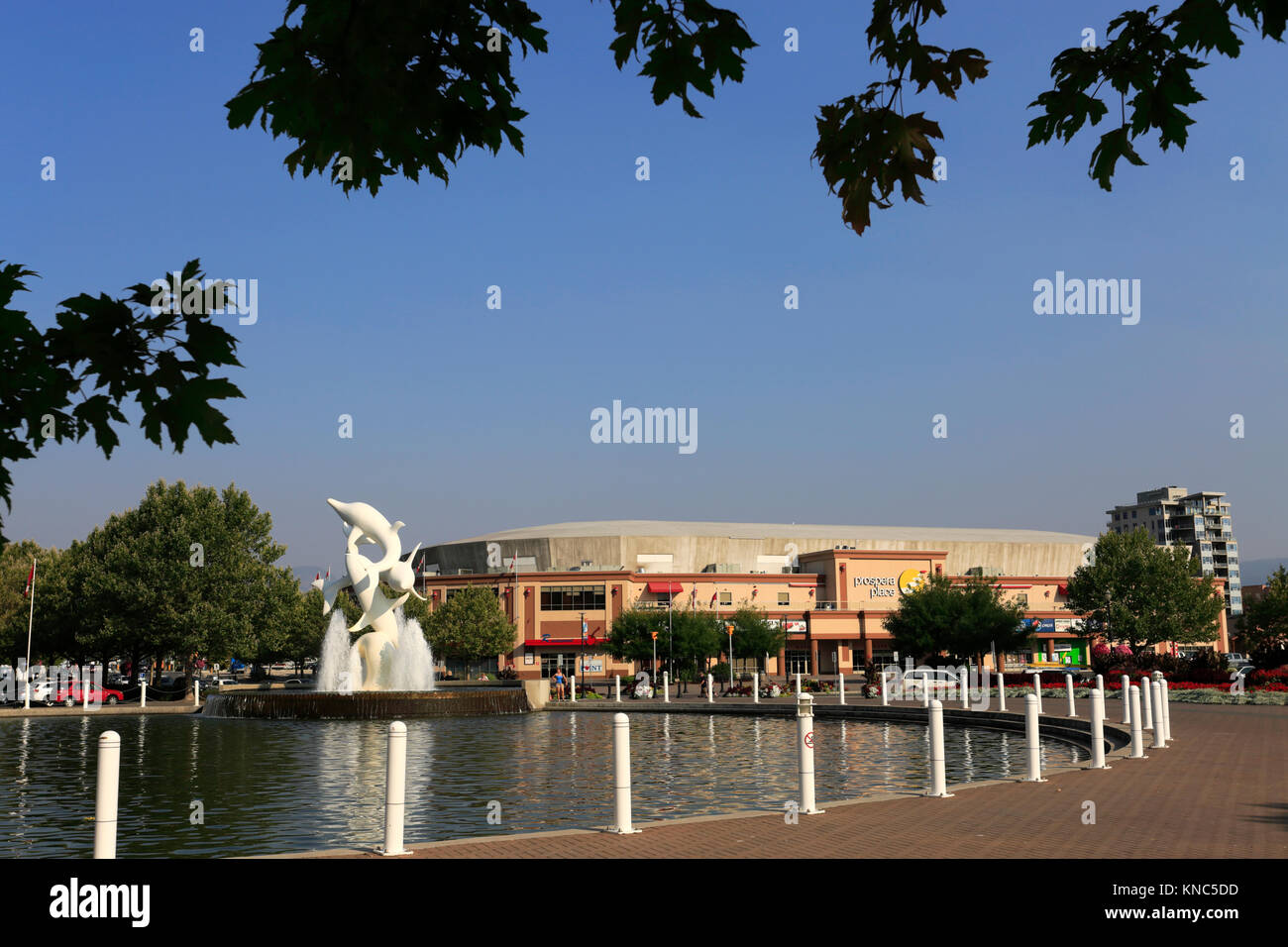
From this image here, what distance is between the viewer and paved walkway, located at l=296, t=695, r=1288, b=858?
8547mm

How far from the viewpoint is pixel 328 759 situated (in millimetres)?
19484

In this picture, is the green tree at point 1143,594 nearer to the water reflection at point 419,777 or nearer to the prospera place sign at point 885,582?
the prospera place sign at point 885,582

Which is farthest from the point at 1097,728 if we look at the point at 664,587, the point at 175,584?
the point at 664,587

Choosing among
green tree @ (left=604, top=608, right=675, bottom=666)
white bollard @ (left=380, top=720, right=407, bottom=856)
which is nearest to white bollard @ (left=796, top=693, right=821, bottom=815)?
white bollard @ (left=380, top=720, right=407, bottom=856)

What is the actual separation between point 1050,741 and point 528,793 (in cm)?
1205

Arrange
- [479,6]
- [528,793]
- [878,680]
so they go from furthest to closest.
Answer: [878,680] → [528,793] → [479,6]

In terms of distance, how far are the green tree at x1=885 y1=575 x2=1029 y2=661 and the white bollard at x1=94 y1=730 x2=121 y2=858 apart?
5222 centimetres

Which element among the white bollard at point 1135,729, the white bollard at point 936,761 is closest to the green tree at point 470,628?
the white bollard at point 1135,729

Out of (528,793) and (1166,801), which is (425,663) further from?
(1166,801)

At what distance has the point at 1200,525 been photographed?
169250mm

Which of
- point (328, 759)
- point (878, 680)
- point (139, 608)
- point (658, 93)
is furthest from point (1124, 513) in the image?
point (658, 93)

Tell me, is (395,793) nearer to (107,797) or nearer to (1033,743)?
(107,797)

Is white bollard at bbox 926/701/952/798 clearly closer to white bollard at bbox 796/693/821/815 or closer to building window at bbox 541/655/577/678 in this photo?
white bollard at bbox 796/693/821/815

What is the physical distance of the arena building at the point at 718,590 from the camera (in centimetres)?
8700
